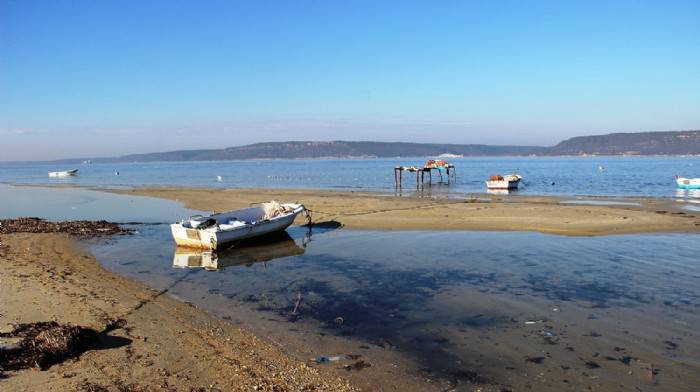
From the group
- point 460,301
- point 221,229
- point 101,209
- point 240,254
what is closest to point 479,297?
point 460,301

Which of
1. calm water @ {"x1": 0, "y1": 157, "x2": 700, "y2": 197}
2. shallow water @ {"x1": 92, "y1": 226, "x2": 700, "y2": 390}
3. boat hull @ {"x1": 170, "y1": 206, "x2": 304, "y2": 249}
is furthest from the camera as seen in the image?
calm water @ {"x1": 0, "y1": 157, "x2": 700, "y2": 197}

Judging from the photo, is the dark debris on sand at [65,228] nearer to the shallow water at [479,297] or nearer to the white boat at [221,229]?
the shallow water at [479,297]

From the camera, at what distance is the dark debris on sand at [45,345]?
7723mm

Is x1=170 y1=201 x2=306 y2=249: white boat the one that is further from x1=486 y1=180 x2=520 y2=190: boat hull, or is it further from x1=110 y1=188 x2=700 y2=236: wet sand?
x1=486 y1=180 x2=520 y2=190: boat hull

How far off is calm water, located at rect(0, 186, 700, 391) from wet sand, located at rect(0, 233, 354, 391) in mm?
663

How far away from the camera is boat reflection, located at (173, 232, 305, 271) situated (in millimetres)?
17047

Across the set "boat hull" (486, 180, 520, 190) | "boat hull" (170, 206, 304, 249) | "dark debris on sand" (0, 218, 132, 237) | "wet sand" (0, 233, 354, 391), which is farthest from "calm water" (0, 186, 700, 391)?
"boat hull" (486, 180, 520, 190)

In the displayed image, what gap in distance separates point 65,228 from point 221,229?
9.52m

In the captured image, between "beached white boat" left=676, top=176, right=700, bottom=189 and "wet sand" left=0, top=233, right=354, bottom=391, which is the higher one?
"wet sand" left=0, top=233, right=354, bottom=391

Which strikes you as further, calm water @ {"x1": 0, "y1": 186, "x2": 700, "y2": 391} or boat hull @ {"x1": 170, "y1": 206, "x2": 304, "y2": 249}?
boat hull @ {"x1": 170, "y1": 206, "x2": 304, "y2": 249}

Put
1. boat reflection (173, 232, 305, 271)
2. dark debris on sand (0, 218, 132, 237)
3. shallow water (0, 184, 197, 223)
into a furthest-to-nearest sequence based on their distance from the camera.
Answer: shallow water (0, 184, 197, 223), dark debris on sand (0, 218, 132, 237), boat reflection (173, 232, 305, 271)

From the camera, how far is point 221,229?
744 inches

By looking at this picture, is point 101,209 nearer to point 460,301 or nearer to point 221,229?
point 221,229

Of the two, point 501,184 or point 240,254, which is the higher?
point 501,184
